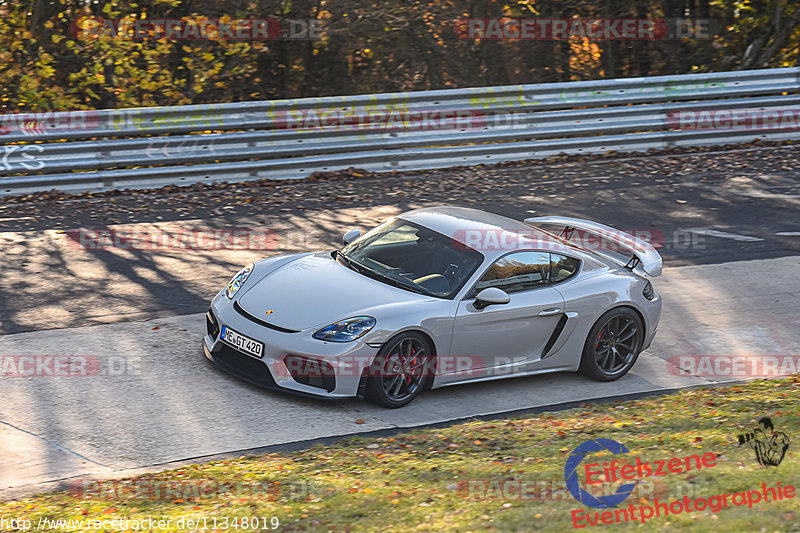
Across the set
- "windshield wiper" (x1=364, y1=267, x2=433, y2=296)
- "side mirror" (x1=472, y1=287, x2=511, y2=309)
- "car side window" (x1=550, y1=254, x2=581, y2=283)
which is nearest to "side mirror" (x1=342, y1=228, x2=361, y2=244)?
"windshield wiper" (x1=364, y1=267, x2=433, y2=296)

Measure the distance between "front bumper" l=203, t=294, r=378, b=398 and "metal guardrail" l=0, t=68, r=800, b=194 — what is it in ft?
21.7

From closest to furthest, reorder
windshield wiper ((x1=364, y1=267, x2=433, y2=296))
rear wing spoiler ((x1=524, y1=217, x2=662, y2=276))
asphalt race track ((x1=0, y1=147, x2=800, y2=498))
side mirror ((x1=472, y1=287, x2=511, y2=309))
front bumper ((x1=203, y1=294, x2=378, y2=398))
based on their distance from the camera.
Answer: asphalt race track ((x1=0, y1=147, x2=800, y2=498))
front bumper ((x1=203, y1=294, x2=378, y2=398))
side mirror ((x1=472, y1=287, x2=511, y2=309))
windshield wiper ((x1=364, y1=267, x2=433, y2=296))
rear wing spoiler ((x1=524, y1=217, x2=662, y2=276))

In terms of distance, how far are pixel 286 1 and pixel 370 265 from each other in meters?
10.3

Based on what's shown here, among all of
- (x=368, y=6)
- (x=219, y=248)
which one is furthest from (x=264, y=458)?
(x=368, y=6)

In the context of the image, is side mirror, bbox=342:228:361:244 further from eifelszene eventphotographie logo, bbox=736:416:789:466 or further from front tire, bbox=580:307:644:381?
eifelszene eventphotographie logo, bbox=736:416:789:466

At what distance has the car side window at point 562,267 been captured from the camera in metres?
8.20

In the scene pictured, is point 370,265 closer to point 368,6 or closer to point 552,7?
point 368,6

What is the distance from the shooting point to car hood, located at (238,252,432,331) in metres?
7.31

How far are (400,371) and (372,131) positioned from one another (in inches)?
297

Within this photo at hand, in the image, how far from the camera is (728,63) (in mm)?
20031

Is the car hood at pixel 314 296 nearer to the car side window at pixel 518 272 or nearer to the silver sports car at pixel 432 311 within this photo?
the silver sports car at pixel 432 311

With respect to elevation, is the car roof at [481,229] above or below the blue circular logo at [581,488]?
above

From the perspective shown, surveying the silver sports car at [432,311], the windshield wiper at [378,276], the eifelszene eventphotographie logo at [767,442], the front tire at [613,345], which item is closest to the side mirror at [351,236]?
the silver sports car at [432,311]

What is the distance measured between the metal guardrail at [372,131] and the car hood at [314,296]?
5871mm
